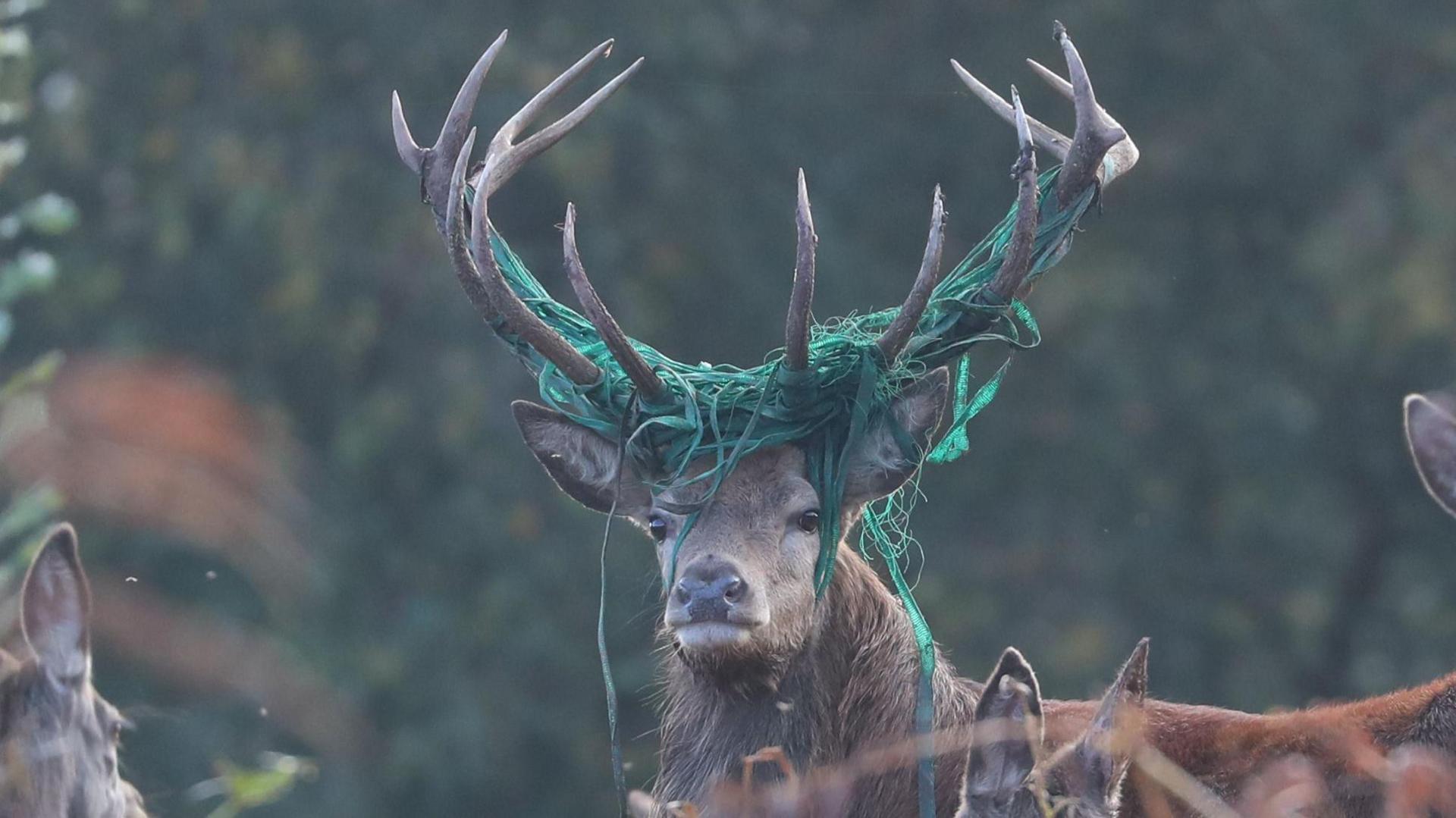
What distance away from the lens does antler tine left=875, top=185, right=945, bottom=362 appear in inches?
174

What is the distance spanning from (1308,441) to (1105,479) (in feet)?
4.20

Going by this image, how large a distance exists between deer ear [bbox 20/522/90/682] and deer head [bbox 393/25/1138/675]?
1.68 m

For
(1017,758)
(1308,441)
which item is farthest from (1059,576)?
(1017,758)

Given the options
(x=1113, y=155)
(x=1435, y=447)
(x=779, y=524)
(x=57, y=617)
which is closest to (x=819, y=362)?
(x=779, y=524)

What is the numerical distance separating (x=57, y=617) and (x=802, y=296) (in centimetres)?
190

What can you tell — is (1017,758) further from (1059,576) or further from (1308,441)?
(1308,441)

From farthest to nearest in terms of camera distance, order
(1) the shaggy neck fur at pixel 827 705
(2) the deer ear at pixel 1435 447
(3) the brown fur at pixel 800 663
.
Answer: (1) the shaggy neck fur at pixel 827 705, (3) the brown fur at pixel 800 663, (2) the deer ear at pixel 1435 447

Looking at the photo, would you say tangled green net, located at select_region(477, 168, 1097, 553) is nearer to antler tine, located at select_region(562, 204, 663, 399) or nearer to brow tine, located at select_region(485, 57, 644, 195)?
antler tine, located at select_region(562, 204, 663, 399)

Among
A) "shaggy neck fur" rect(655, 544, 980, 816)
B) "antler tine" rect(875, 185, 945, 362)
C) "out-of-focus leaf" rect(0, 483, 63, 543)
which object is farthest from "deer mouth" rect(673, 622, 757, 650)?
"out-of-focus leaf" rect(0, 483, 63, 543)

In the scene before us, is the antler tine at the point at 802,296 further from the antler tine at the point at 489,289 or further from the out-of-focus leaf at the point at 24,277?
the out-of-focus leaf at the point at 24,277

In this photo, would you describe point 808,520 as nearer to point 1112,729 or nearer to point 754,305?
Answer: point 1112,729

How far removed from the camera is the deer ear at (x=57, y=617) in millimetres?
2898

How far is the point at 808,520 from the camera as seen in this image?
15.3 feet

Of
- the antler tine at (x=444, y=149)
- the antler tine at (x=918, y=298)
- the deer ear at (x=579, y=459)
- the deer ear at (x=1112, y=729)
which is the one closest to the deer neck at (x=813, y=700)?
the deer ear at (x=579, y=459)
